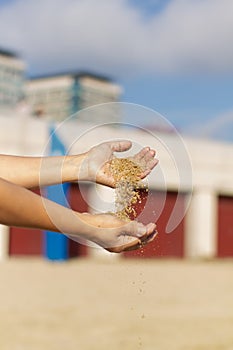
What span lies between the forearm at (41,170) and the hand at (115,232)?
268 millimetres

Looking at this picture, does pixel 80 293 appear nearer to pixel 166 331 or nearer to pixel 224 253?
pixel 166 331

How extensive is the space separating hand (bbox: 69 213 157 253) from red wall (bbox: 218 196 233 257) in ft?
97.0

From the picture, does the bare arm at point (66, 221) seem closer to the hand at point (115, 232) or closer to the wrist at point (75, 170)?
the hand at point (115, 232)

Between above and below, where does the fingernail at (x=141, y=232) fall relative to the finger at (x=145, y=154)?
below

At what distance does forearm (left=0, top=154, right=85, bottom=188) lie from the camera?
9.20 ft

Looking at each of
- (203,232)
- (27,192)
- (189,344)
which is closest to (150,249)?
(27,192)

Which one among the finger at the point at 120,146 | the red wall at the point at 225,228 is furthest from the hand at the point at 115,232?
the red wall at the point at 225,228

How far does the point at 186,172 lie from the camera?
3.20m

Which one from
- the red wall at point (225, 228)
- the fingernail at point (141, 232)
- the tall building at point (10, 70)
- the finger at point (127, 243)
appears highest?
the tall building at point (10, 70)

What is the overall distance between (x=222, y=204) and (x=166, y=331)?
22514 millimetres

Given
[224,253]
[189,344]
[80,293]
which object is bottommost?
[189,344]

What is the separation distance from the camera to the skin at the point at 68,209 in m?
2.33

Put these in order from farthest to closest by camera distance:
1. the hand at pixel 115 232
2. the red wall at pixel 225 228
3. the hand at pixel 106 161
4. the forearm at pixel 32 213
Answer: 1. the red wall at pixel 225 228
2. the hand at pixel 106 161
3. the hand at pixel 115 232
4. the forearm at pixel 32 213

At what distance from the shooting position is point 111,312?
11.9 m
